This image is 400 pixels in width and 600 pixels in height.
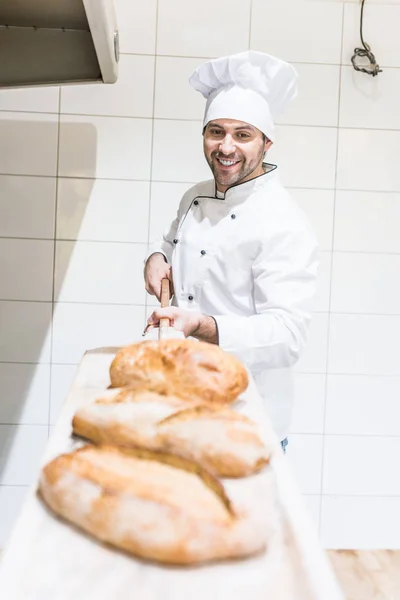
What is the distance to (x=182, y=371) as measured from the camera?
2.60ft

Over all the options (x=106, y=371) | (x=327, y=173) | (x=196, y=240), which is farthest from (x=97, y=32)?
(x=327, y=173)

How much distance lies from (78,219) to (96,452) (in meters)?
1.69

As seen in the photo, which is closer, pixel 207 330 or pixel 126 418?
pixel 126 418

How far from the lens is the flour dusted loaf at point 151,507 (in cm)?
49

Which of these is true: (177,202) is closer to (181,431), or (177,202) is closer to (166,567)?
(181,431)

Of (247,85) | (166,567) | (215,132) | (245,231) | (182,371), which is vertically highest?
(247,85)

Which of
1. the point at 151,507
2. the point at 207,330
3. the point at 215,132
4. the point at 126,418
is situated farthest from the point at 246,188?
the point at 151,507

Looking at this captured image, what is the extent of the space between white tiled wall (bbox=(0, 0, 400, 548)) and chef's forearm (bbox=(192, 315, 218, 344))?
1106 mm

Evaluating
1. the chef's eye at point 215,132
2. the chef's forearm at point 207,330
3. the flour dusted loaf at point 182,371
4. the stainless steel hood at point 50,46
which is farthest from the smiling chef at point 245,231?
the flour dusted loaf at point 182,371

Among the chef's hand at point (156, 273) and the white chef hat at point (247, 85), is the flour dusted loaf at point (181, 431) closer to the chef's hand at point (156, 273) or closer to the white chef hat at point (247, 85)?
the chef's hand at point (156, 273)

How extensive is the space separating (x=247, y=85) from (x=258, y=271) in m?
0.48

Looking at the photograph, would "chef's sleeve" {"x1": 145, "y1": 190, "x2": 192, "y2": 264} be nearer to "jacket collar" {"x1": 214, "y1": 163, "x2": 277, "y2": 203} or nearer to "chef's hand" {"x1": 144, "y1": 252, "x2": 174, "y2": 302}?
"chef's hand" {"x1": 144, "y1": 252, "x2": 174, "y2": 302}

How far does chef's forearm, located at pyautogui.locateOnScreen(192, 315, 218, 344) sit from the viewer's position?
3.61ft

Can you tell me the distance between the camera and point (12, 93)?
2.12 m
